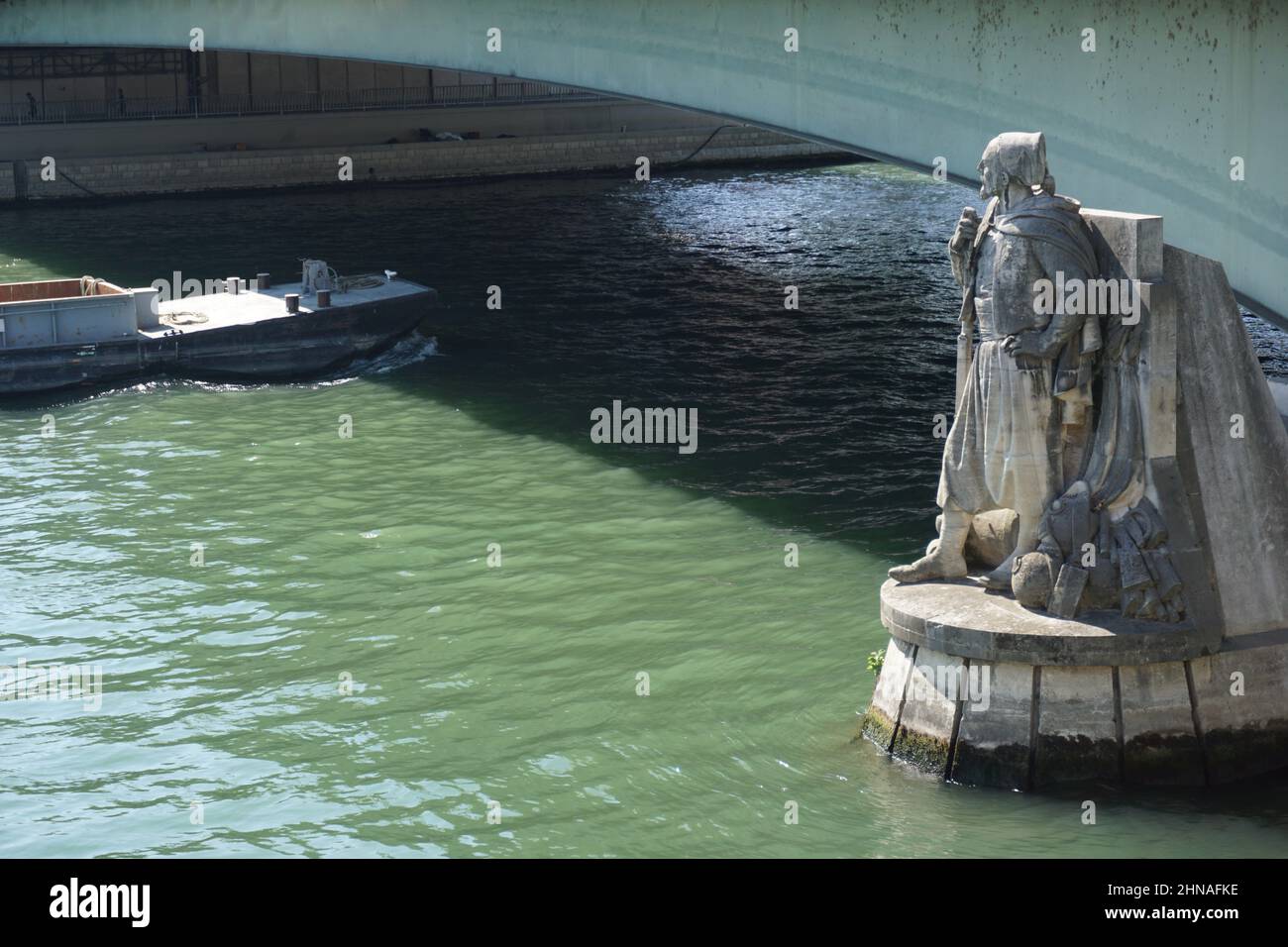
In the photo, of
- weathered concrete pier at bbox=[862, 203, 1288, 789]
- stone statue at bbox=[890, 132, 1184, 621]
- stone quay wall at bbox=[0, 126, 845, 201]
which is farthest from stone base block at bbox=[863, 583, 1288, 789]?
stone quay wall at bbox=[0, 126, 845, 201]

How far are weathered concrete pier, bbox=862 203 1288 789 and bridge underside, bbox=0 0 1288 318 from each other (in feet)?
8.64

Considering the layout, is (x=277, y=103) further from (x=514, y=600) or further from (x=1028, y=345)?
(x=1028, y=345)

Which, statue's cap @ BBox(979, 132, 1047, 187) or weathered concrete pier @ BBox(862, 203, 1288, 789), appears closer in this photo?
weathered concrete pier @ BBox(862, 203, 1288, 789)

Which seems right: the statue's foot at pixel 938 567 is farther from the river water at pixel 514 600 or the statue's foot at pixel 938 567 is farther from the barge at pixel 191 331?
the barge at pixel 191 331

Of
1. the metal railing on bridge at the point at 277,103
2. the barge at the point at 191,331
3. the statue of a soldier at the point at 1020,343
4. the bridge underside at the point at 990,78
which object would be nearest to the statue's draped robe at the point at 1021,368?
the statue of a soldier at the point at 1020,343

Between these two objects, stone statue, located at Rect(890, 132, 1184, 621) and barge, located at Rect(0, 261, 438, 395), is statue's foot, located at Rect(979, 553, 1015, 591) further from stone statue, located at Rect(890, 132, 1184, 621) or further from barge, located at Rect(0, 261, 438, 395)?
barge, located at Rect(0, 261, 438, 395)

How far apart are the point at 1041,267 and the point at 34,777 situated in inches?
340

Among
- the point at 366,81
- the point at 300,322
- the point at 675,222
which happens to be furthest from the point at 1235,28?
the point at 366,81

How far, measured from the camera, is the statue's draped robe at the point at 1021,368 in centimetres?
1180

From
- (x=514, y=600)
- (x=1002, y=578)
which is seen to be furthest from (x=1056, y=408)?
(x=514, y=600)

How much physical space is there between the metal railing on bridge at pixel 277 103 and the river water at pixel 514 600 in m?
24.3

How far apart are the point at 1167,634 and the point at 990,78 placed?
7799 millimetres

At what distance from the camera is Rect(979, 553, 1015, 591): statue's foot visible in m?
12.4

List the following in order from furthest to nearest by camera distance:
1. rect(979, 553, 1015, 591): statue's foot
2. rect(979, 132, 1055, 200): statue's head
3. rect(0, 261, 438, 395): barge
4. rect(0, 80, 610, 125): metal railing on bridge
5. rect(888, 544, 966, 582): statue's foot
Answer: rect(0, 80, 610, 125): metal railing on bridge
rect(0, 261, 438, 395): barge
rect(888, 544, 966, 582): statue's foot
rect(979, 553, 1015, 591): statue's foot
rect(979, 132, 1055, 200): statue's head
